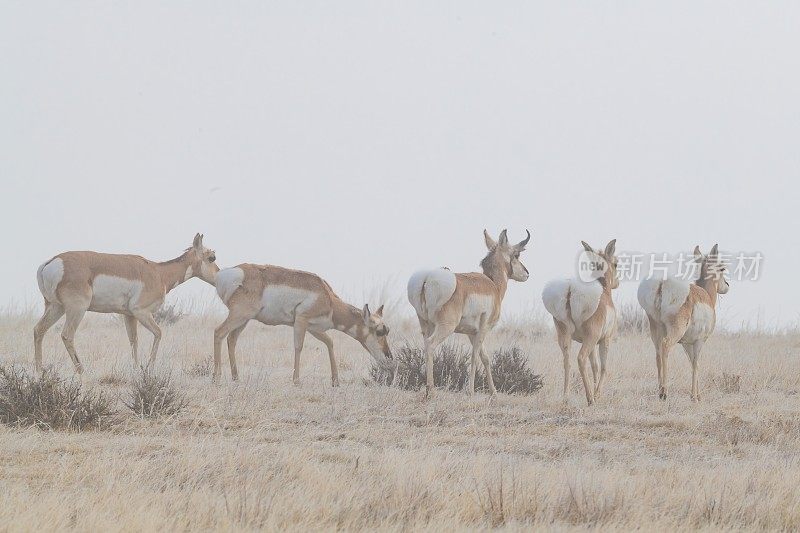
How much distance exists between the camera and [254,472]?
23.6 ft

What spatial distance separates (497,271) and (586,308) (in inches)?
77.1

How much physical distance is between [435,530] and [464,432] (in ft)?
12.3

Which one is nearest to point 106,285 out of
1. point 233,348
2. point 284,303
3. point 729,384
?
point 233,348

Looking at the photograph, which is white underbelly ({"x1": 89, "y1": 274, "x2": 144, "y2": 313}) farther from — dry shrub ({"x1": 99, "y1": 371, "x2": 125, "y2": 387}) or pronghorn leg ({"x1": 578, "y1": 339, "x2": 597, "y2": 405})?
pronghorn leg ({"x1": 578, "y1": 339, "x2": 597, "y2": 405})

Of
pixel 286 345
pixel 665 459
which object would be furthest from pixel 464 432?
pixel 286 345

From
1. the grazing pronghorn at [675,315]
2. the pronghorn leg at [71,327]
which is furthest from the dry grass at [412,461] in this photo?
the grazing pronghorn at [675,315]

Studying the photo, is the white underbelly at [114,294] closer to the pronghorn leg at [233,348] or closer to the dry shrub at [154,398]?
the pronghorn leg at [233,348]

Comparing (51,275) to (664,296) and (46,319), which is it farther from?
(664,296)

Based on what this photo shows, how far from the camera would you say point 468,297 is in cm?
1234

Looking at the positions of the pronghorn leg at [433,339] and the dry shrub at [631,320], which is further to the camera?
the dry shrub at [631,320]

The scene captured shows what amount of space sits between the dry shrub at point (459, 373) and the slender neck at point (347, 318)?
2.23 ft

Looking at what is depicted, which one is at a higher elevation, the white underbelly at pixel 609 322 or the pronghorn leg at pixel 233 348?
the white underbelly at pixel 609 322

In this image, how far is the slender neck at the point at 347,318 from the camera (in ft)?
47.9

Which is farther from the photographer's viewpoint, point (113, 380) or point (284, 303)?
point (284, 303)
